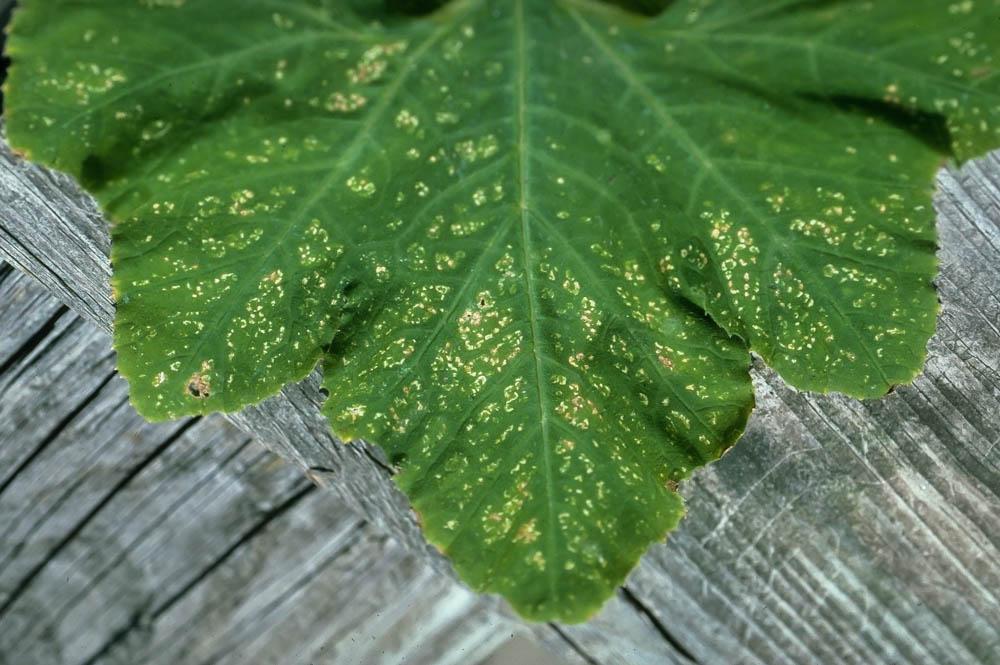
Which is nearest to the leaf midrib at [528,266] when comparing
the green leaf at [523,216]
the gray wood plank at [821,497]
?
the green leaf at [523,216]

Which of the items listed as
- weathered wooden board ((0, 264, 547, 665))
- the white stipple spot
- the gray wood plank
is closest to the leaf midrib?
the white stipple spot

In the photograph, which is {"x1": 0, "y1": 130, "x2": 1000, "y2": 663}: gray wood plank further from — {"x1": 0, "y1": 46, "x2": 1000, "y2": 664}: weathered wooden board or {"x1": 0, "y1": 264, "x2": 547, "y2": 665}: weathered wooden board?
{"x1": 0, "y1": 264, "x2": 547, "y2": 665}: weathered wooden board

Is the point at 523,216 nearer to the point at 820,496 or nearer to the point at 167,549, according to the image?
the point at 820,496

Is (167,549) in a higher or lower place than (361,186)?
lower

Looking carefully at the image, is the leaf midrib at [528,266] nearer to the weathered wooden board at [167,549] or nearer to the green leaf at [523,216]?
the green leaf at [523,216]

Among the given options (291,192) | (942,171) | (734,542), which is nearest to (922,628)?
(734,542)

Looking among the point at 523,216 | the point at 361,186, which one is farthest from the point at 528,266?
the point at 361,186

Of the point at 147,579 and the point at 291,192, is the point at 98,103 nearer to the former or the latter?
the point at 291,192
